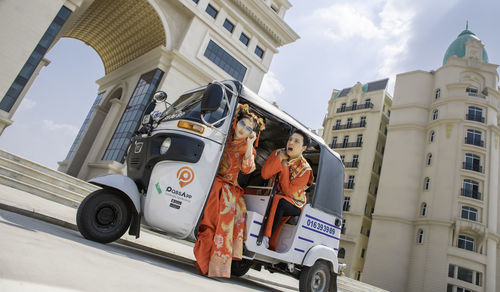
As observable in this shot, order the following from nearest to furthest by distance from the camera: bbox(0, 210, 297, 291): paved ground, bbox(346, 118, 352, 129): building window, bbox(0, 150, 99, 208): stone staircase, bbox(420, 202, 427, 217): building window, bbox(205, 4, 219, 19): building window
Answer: bbox(0, 210, 297, 291): paved ground → bbox(0, 150, 99, 208): stone staircase → bbox(205, 4, 219, 19): building window → bbox(420, 202, 427, 217): building window → bbox(346, 118, 352, 129): building window

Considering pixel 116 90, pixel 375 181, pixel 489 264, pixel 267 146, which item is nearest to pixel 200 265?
pixel 267 146

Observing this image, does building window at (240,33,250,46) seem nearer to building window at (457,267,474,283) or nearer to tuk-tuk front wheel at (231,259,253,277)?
tuk-tuk front wheel at (231,259,253,277)

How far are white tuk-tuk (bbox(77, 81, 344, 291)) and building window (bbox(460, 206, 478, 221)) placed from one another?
3130cm

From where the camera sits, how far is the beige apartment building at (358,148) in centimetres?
3481

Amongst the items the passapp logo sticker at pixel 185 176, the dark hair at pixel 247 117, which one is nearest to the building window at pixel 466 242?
the dark hair at pixel 247 117

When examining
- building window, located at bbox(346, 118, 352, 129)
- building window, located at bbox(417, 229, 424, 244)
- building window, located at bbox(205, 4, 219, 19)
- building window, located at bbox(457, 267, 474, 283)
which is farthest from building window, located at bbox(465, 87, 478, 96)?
building window, located at bbox(205, 4, 219, 19)

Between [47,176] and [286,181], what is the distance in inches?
369

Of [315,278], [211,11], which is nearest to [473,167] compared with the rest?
[211,11]

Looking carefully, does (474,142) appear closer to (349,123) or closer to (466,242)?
(466,242)

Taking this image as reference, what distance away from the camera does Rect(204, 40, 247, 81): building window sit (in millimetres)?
21047

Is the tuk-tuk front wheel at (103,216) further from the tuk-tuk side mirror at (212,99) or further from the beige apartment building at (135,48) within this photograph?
the beige apartment building at (135,48)

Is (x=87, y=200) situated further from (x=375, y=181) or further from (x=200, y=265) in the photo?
(x=375, y=181)

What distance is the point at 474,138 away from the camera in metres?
32.3

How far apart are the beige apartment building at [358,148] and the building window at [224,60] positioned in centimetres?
2283
